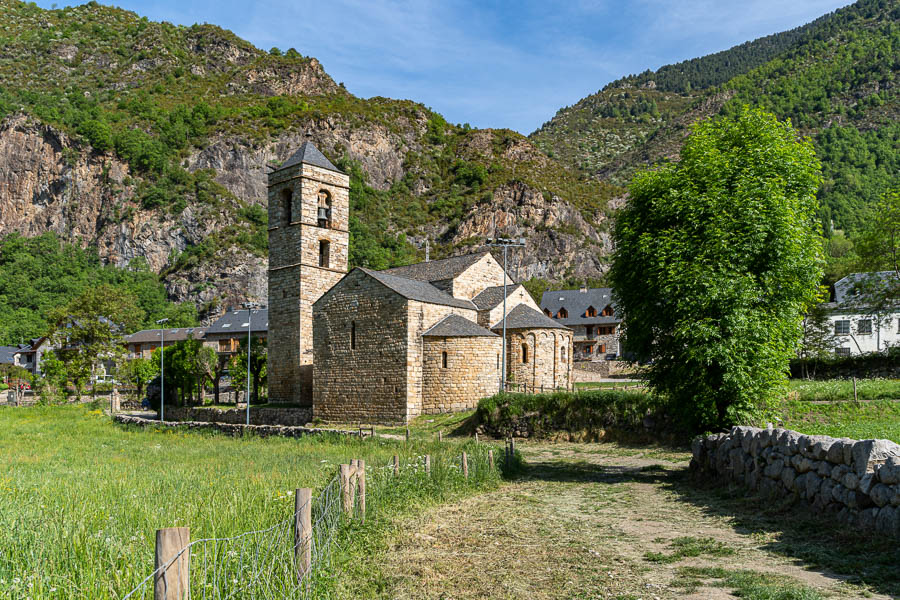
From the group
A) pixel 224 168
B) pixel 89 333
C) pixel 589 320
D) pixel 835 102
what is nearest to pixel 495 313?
pixel 589 320

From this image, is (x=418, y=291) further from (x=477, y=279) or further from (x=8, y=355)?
(x=8, y=355)

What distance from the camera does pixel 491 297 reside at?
126 feet

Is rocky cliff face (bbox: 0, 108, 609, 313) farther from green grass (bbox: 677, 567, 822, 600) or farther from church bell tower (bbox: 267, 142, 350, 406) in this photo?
green grass (bbox: 677, 567, 822, 600)

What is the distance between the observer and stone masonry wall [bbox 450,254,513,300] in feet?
126

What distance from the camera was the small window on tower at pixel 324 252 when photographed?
134ft

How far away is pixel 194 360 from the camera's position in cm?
4791

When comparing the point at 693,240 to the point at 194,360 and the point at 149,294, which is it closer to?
the point at 194,360

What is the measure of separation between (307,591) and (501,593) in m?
2.04

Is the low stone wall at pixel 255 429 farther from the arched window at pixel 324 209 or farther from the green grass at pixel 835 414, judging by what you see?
the arched window at pixel 324 209

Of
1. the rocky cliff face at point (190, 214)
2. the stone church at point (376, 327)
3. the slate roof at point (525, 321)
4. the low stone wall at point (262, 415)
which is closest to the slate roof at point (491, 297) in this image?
the stone church at point (376, 327)

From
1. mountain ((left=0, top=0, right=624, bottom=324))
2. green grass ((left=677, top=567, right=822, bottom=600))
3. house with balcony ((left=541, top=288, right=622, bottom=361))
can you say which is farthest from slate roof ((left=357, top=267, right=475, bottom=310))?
mountain ((left=0, top=0, right=624, bottom=324))

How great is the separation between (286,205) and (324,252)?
3.89 m

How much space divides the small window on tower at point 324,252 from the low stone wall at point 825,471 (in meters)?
31.1

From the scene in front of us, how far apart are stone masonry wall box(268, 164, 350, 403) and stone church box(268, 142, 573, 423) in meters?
0.07
